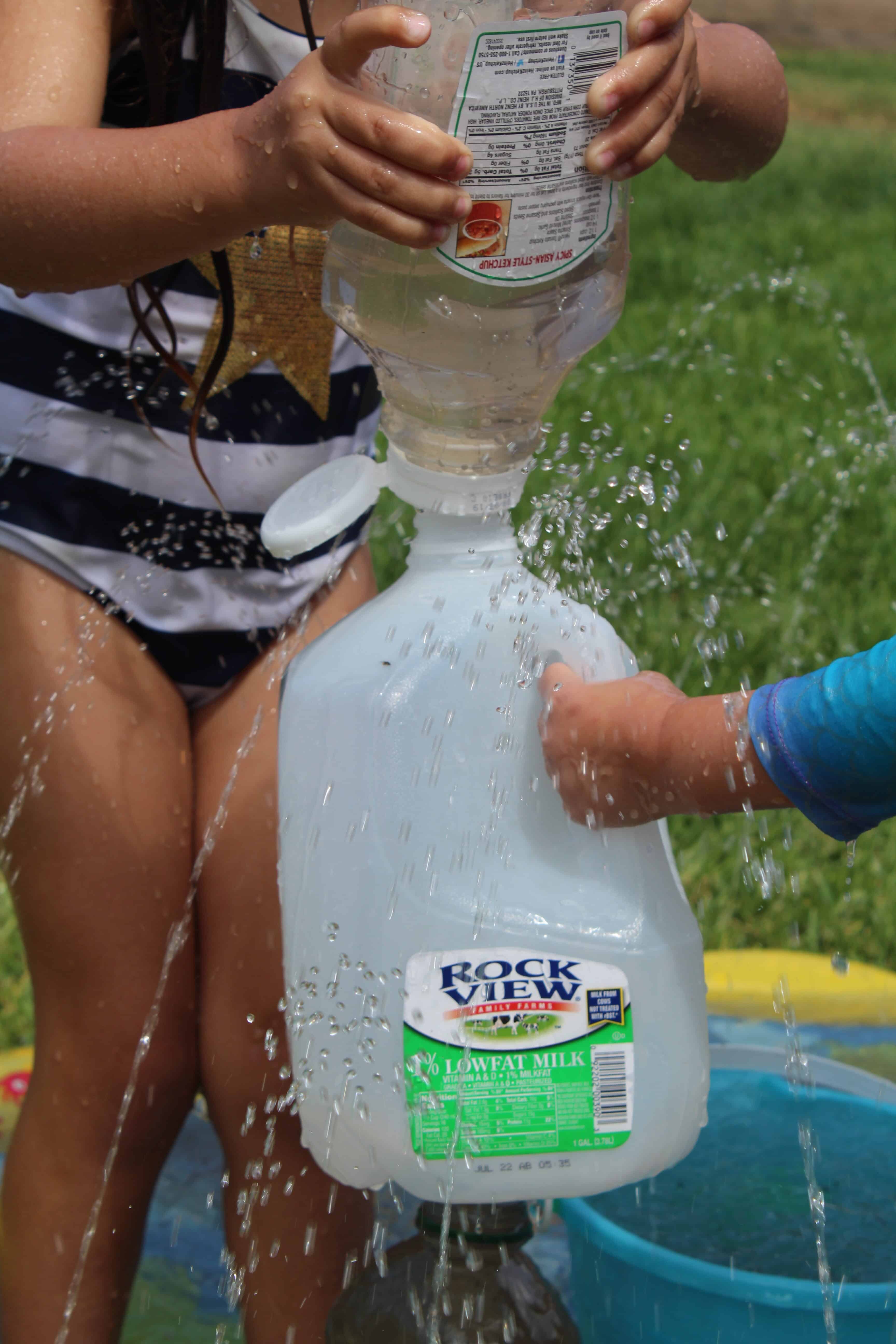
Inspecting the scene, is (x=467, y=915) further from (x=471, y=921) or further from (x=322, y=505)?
(x=322, y=505)

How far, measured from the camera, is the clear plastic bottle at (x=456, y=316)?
3.81ft

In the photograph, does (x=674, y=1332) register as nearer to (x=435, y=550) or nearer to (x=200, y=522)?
(x=435, y=550)

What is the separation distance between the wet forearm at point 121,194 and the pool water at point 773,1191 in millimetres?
1039

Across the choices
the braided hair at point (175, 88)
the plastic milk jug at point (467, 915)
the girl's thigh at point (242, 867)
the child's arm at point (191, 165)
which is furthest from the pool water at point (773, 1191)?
the child's arm at point (191, 165)

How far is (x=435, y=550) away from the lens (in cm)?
130

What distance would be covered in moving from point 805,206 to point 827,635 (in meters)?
3.99

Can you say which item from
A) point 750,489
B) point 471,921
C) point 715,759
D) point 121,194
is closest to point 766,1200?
point 471,921

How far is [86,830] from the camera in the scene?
1.41m

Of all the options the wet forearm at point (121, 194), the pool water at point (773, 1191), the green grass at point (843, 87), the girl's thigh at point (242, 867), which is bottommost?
the green grass at point (843, 87)

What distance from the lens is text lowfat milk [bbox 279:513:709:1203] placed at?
3.99 feet

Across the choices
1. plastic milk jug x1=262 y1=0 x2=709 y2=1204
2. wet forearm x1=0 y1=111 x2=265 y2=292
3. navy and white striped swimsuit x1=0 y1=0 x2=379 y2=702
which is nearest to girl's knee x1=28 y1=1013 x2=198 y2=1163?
plastic milk jug x1=262 y1=0 x2=709 y2=1204

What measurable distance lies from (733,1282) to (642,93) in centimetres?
96

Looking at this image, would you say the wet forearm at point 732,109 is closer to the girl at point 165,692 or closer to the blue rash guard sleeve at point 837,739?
the girl at point 165,692

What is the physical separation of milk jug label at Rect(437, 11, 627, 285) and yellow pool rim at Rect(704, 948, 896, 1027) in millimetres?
1175
